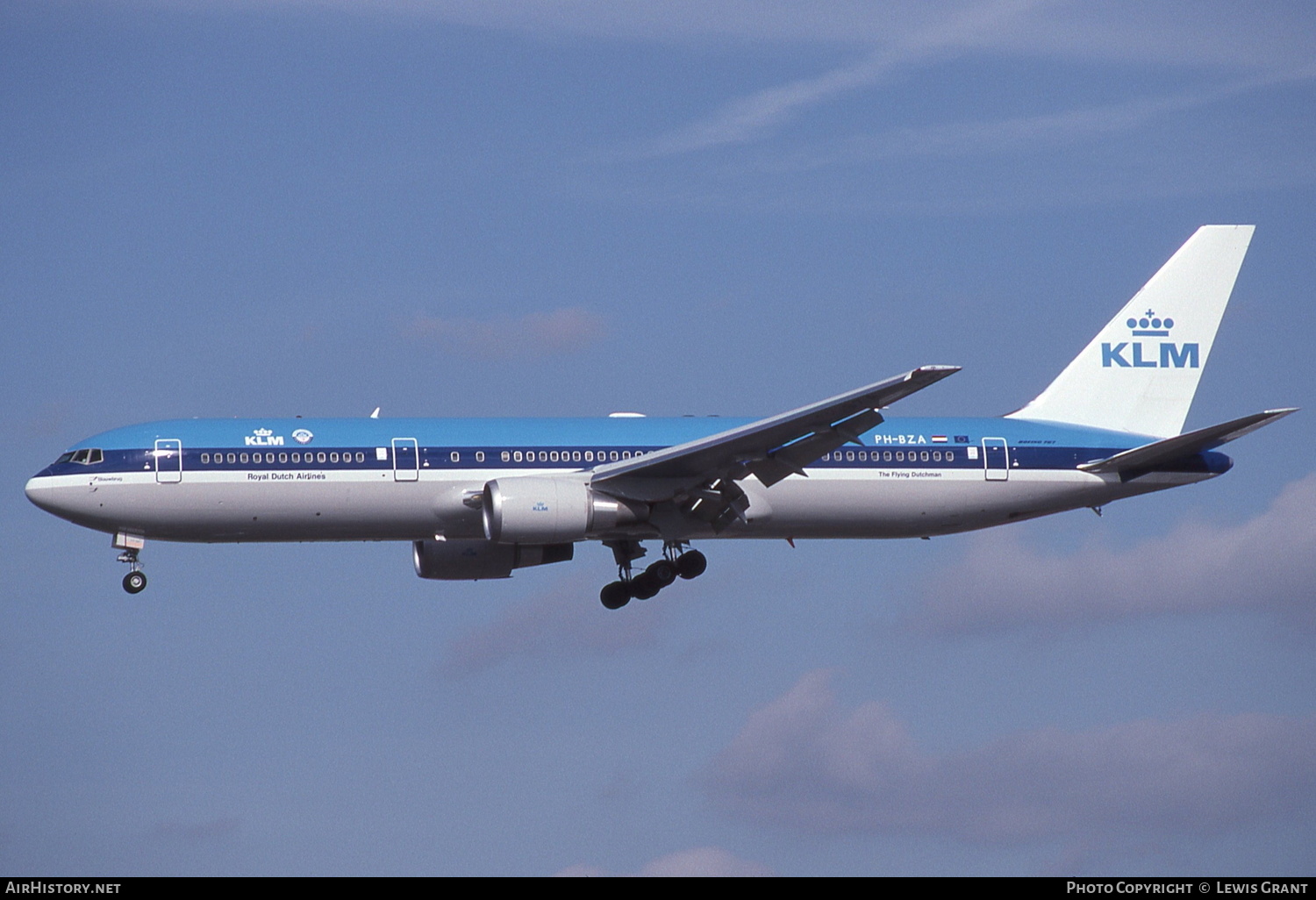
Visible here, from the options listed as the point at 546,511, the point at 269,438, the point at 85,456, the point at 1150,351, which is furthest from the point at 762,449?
the point at 85,456

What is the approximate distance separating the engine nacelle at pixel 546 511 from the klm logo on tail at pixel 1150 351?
54.9ft

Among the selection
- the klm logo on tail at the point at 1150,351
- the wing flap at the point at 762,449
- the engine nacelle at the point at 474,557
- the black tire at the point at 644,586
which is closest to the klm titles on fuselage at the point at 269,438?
the engine nacelle at the point at 474,557

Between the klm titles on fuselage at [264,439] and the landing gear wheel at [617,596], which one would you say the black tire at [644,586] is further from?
the klm titles on fuselage at [264,439]

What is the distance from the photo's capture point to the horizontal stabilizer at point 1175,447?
49.4 metres

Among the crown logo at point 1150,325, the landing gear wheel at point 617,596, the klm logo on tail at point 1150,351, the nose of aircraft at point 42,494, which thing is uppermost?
the crown logo at point 1150,325

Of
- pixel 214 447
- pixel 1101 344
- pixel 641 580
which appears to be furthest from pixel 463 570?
pixel 1101 344

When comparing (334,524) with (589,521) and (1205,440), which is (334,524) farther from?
(1205,440)

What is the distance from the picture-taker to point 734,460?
158 ft

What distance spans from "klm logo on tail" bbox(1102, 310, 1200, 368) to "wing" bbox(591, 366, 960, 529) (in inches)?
459

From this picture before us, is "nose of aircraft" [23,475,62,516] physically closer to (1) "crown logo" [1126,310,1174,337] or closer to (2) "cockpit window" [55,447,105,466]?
(2) "cockpit window" [55,447,105,466]

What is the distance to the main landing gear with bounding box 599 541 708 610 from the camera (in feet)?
172

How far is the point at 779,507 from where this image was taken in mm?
50812

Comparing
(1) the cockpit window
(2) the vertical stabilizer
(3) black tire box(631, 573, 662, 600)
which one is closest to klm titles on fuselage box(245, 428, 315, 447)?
(1) the cockpit window
